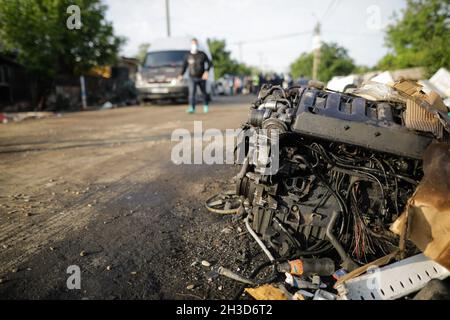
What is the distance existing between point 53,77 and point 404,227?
15.1 metres

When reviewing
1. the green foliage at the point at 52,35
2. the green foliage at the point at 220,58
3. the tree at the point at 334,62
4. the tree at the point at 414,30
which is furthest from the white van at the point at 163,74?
the tree at the point at 334,62

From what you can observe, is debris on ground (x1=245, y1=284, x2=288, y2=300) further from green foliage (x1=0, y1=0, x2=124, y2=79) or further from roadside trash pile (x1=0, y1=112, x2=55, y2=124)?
green foliage (x1=0, y1=0, x2=124, y2=79)

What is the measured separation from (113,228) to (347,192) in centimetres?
189

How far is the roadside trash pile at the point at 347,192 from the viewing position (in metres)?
1.76

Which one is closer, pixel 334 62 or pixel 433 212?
pixel 433 212

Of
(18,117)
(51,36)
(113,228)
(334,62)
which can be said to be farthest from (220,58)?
(113,228)

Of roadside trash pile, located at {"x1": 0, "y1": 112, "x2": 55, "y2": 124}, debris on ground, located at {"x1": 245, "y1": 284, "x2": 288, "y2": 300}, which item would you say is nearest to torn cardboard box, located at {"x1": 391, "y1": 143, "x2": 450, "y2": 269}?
debris on ground, located at {"x1": 245, "y1": 284, "x2": 288, "y2": 300}

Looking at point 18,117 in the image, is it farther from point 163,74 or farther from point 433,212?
point 433,212

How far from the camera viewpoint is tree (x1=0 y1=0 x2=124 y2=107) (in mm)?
12109

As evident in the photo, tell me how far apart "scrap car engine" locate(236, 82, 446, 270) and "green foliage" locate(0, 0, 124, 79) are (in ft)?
45.0

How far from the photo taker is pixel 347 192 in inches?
82.6

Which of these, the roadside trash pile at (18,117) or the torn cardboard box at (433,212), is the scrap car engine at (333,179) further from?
the roadside trash pile at (18,117)

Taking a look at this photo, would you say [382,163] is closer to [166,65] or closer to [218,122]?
[218,122]
